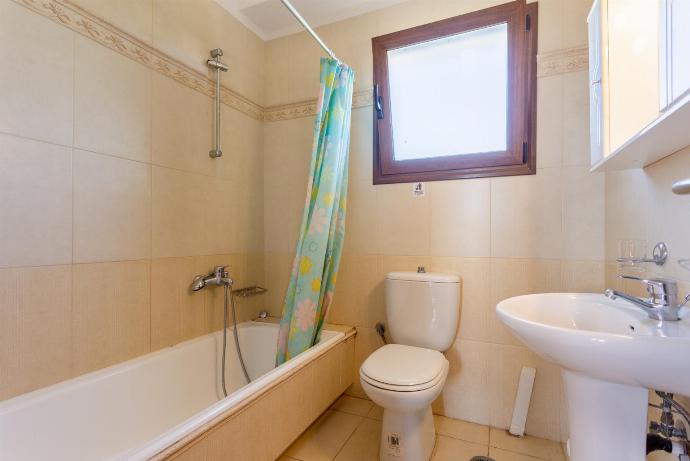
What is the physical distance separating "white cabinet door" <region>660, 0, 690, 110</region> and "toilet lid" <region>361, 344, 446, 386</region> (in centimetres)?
112

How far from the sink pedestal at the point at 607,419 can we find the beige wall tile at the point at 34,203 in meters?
1.80

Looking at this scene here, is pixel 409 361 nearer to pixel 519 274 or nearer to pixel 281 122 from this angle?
pixel 519 274

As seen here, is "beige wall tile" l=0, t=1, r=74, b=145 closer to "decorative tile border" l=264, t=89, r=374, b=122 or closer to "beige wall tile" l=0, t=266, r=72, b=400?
"beige wall tile" l=0, t=266, r=72, b=400

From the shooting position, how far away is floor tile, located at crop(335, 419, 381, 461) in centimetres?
147

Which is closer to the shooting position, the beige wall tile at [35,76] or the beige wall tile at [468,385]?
the beige wall tile at [35,76]

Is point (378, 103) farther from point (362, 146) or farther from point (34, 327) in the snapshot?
point (34, 327)

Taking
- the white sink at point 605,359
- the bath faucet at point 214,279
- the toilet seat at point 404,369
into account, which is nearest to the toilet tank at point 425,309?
the toilet seat at point 404,369

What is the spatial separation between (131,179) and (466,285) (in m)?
1.73

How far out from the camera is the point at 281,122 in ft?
7.31

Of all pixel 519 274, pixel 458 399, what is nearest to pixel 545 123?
pixel 519 274

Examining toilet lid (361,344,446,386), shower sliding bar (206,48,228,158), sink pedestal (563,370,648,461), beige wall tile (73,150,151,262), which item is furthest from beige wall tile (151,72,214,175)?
sink pedestal (563,370,648,461)

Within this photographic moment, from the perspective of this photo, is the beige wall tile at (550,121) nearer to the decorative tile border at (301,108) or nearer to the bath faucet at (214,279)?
the decorative tile border at (301,108)

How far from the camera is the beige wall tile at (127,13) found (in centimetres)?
131

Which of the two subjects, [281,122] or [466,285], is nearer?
[466,285]
